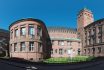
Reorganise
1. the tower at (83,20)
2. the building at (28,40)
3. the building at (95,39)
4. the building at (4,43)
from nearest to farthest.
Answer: the building at (28,40) < the building at (4,43) < the building at (95,39) < the tower at (83,20)

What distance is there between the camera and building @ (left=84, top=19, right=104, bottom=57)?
5506 cm

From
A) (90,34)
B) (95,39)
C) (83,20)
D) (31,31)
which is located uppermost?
(83,20)

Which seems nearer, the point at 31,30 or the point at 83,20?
the point at 31,30

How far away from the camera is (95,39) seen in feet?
190

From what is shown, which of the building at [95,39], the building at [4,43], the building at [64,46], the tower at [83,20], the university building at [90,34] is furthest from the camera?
the tower at [83,20]

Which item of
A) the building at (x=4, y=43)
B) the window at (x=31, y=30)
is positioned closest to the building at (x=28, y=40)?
the window at (x=31, y=30)

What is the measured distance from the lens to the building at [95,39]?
55062mm

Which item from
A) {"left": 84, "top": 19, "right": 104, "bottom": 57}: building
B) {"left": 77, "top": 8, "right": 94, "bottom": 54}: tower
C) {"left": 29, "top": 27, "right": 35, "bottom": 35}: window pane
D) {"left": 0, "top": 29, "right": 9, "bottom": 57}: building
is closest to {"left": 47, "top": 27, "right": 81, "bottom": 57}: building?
{"left": 77, "top": 8, "right": 94, "bottom": 54}: tower

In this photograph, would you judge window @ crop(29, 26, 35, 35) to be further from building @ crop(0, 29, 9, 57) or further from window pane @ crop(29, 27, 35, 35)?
building @ crop(0, 29, 9, 57)

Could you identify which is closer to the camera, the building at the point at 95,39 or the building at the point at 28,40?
the building at the point at 28,40

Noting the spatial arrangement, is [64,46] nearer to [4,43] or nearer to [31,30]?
[4,43]

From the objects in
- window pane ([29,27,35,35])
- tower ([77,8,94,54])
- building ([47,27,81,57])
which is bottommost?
building ([47,27,81,57])

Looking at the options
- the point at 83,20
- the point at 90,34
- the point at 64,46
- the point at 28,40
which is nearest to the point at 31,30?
the point at 28,40

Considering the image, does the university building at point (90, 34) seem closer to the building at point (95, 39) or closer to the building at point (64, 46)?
the building at point (95, 39)
